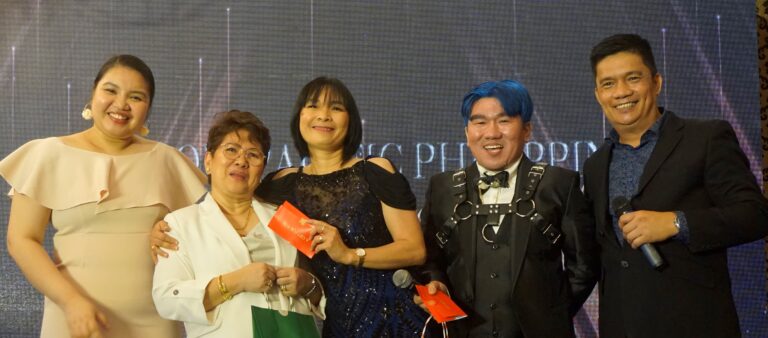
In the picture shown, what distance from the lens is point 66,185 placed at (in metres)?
2.64

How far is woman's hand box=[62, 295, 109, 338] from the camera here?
A: 2.46 meters

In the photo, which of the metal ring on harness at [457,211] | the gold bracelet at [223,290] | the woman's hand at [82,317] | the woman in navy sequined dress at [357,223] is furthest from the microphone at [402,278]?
the woman's hand at [82,317]

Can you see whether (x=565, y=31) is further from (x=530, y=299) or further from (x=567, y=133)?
(x=530, y=299)

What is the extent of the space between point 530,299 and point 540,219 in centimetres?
25

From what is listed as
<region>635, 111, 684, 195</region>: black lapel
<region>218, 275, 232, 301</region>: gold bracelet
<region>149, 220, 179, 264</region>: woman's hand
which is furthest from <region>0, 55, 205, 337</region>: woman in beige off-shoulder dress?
<region>635, 111, 684, 195</region>: black lapel

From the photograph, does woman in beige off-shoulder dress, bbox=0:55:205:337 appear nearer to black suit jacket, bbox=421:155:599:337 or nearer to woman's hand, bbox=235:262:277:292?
woman's hand, bbox=235:262:277:292

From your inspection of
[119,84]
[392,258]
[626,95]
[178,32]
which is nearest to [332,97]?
[392,258]

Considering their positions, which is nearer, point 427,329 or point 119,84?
point 427,329

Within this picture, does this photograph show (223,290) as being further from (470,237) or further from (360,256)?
(470,237)

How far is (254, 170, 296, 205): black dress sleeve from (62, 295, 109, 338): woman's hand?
2.07ft

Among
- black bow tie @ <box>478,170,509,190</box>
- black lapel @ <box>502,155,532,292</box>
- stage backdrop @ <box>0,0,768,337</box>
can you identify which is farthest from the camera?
stage backdrop @ <box>0,0,768,337</box>

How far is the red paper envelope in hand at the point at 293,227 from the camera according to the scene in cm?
229

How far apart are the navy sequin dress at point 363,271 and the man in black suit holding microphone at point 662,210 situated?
0.65 m

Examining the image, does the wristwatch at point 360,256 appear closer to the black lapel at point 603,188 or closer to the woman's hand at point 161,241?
the woman's hand at point 161,241
